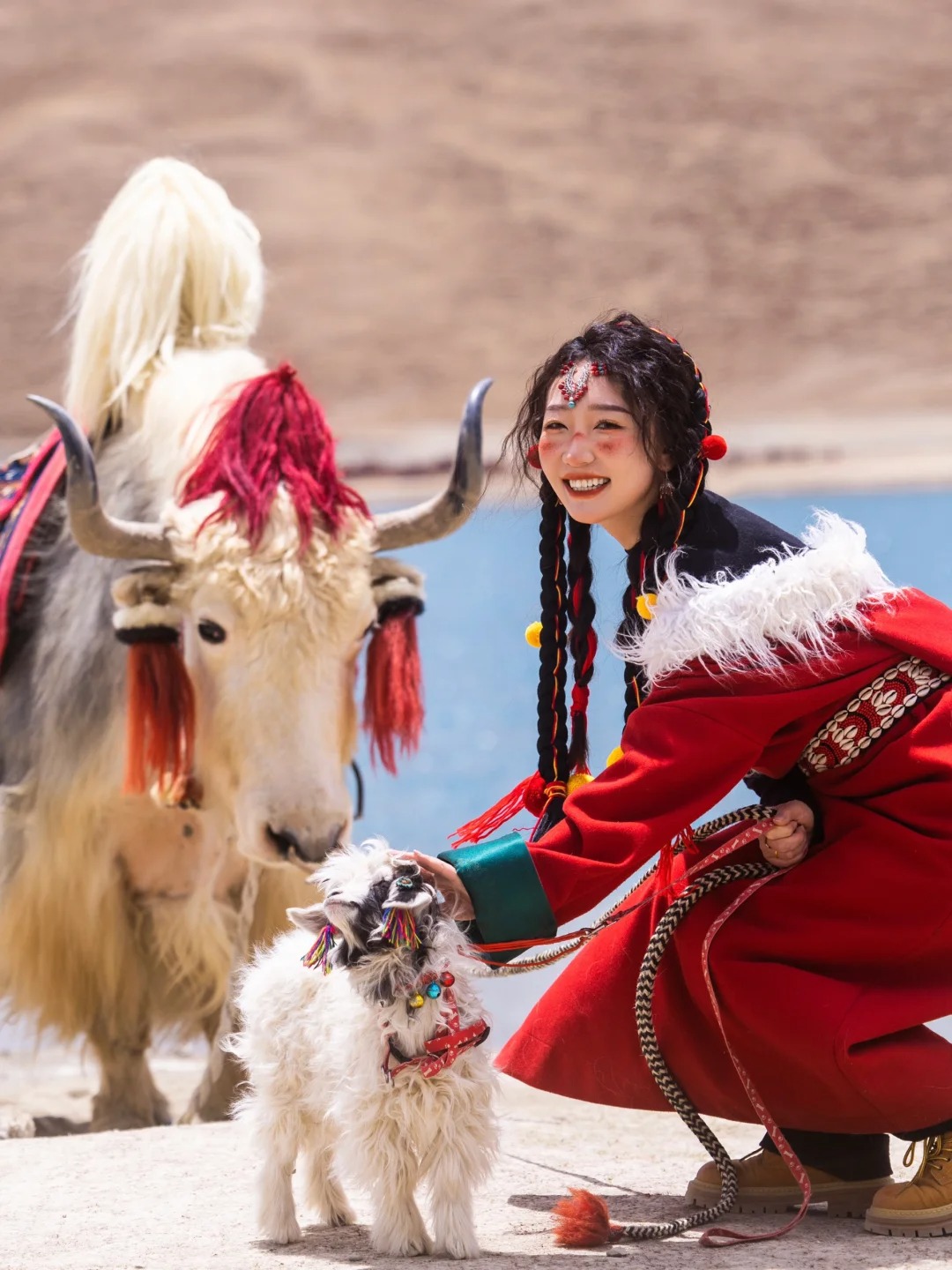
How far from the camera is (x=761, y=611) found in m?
1.67

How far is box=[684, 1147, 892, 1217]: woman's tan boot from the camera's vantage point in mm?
1788

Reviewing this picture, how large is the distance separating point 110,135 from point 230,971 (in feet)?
30.9

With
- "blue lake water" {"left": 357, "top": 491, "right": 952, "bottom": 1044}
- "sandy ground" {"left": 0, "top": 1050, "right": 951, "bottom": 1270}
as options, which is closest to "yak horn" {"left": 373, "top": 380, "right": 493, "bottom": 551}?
"sandy ground" {"left": 0, "top": 1050, "right": 951, "bottom": 1270}

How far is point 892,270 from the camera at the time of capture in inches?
428

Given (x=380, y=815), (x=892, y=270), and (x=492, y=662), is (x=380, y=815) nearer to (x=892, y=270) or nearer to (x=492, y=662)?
(x=492, y=662)

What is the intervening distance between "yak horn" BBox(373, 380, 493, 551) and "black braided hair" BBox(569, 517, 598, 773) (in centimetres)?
109

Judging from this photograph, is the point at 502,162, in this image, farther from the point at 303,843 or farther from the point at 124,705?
the point at 303,843

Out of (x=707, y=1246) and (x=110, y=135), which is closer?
(x=707, y=1246)

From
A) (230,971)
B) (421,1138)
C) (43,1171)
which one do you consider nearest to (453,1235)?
(421,1138)

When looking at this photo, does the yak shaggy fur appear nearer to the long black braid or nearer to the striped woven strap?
the long black braid

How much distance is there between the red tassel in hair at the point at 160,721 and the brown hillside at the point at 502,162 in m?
7.99

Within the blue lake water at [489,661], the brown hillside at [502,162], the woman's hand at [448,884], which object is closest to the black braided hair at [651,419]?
the woman's hand at [448,884]

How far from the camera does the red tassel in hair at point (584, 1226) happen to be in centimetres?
170

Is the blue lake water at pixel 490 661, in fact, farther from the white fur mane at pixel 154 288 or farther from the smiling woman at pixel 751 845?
the smiling woman at pixel 751 845
